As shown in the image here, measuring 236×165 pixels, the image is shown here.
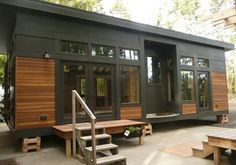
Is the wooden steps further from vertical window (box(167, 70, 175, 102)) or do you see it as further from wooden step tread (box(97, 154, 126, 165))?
vertical window (box(167, 70, 175, 102))

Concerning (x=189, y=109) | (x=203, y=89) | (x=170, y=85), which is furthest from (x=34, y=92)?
(x=203, y=89)

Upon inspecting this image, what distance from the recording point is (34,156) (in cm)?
Answer: 477

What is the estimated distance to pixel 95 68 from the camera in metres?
6.33

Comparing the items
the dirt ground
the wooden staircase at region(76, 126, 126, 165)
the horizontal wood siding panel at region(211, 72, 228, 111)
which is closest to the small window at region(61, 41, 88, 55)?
the wooden staircase at region(76, 126, 126, 165)

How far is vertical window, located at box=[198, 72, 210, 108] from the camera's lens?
901 cm

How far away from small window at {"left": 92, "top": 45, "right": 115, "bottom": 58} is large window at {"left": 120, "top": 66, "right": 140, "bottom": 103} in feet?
1.89

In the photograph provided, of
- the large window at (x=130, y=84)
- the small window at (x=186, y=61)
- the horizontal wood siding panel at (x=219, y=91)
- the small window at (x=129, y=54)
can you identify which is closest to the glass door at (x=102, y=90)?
the large window at (x=130, y=84)

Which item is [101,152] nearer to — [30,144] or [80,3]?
[30,144]

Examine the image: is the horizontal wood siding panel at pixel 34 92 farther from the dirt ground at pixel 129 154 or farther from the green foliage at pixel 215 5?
the green foliage at pixel 215 5

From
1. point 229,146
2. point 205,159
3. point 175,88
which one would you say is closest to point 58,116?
point 205,159

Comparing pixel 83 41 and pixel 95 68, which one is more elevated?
pixel 83 41

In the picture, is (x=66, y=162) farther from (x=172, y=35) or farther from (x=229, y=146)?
(x=172, y=35)

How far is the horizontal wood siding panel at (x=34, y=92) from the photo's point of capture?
201 inches

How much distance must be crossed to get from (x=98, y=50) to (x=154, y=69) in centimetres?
314
